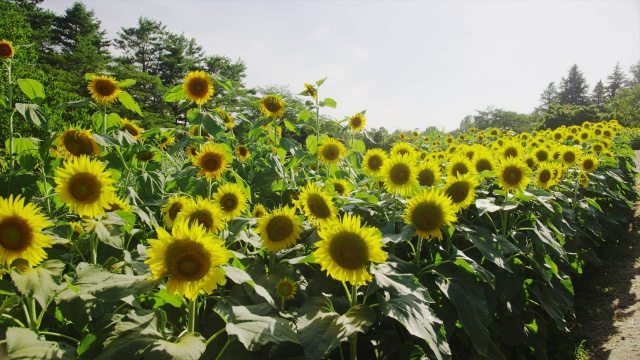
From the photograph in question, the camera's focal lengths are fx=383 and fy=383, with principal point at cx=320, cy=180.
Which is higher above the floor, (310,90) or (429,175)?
(310,90)

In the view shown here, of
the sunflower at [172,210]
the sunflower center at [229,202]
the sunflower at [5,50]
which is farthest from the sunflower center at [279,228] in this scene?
the sunflower at [5,50]

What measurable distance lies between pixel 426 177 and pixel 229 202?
1.51 m

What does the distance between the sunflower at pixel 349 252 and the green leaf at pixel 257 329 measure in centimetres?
30

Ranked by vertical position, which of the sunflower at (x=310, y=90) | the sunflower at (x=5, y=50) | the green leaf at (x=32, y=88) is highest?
the sunflower at (x=310, y=90)

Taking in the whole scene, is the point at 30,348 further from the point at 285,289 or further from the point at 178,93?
the point at 178,93

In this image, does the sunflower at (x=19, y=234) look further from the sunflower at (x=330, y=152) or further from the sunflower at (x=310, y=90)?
the sunflower at (x=310, y=90)

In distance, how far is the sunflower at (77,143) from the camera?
2.21m

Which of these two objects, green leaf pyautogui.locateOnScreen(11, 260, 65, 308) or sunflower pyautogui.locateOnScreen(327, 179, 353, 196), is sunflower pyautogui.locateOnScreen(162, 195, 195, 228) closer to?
green leaf pyautogui.locateOnScreen(11, 260, 65, 308)

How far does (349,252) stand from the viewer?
159 cm

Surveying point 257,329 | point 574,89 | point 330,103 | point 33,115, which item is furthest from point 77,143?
point 574,89

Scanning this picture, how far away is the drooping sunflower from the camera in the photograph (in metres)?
4.98

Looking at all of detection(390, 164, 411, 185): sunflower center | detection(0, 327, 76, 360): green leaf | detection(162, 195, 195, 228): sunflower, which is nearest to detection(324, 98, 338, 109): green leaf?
detection(390, 164, 411, 185): sunflower center

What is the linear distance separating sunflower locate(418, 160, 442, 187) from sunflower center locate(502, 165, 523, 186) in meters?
0.64

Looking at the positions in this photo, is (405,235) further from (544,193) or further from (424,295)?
(544,193)
